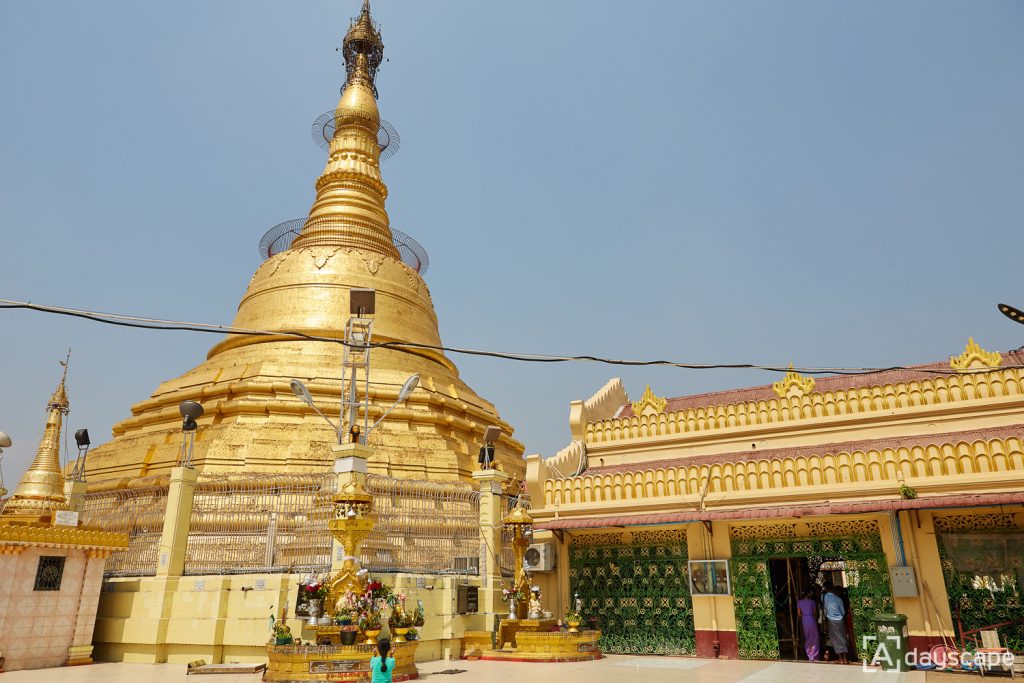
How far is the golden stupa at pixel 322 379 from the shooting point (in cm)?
2012

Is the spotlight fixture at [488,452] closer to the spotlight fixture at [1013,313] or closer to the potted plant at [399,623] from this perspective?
the potted plant at [399,623]

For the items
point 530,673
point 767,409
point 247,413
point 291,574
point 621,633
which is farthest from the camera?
point 247,413

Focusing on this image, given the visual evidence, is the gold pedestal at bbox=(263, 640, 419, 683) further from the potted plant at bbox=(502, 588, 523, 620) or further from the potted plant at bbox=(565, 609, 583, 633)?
the potted plant at bbox=(565, 609, 583, 633)

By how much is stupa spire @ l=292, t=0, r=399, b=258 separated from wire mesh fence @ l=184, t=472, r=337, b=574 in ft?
42.5

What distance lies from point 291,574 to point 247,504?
3822mm

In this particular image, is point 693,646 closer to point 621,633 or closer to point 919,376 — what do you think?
point 621,633

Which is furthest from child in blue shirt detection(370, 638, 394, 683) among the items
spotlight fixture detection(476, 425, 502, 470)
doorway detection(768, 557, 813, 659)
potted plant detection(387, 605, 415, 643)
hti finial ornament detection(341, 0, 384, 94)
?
hti finial ornament detection(341, 0, 384, 94)

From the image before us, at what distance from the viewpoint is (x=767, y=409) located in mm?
16438

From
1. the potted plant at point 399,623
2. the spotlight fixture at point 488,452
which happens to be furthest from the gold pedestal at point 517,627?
the spotlight fixture at point 488,452

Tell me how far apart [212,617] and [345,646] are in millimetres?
3890

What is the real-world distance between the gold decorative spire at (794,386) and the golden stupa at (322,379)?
949 centimetres

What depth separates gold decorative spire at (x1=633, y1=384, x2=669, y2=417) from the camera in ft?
58.8

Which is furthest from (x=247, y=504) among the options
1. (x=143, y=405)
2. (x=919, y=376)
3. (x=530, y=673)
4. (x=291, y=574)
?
(x=919, y=376)

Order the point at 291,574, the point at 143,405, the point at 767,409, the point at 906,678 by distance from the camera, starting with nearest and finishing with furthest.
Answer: the point at 906,678 < the point at 291,574 < the point at 767,409 < the point at 143,405
